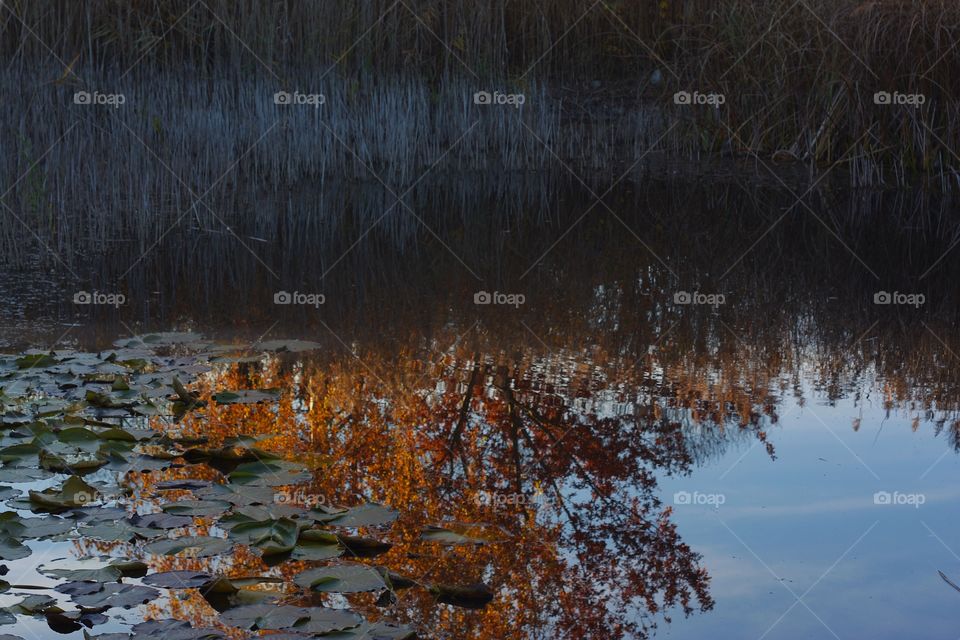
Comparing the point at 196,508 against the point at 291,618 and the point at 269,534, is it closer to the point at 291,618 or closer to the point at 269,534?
the point at 269,534

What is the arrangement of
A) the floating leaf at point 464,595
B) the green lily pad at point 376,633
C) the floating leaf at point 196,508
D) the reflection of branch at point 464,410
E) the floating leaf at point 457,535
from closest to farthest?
the green lily pad at point 376,633, the floating leaf at point 464,595, the floating leaf at point 457,535, the floating leaf at point 196,508, the reflection of branch at point 464,410

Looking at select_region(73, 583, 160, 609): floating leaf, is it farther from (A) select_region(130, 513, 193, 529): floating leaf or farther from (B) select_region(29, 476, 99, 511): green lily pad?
(B) select_region(29, 476, 99, 511): green lily pad

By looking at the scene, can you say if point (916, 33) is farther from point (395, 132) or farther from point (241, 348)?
point (241, 348)

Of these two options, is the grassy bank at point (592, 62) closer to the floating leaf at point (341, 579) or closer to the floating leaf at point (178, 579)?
the floating leaf at point (178, 579)

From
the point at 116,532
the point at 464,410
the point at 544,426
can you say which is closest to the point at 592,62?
the point at 464,410

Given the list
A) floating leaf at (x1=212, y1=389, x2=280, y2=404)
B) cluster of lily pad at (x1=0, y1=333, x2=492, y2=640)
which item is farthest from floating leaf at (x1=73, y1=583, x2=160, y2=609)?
floating leaf at (x1=212, y1=389, x2=280, y2=404)

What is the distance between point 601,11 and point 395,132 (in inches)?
123

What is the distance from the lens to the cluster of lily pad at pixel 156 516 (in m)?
2.55

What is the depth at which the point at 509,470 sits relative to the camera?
350 cm

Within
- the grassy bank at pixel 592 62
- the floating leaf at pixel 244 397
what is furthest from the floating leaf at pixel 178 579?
the grassy bank at pixel 592 62

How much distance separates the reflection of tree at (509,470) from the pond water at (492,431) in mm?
11

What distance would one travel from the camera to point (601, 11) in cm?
1179

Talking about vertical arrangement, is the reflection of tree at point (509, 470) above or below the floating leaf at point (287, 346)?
below

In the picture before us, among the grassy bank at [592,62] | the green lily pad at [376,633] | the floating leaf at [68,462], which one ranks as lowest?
the green lily pad at [376,633]
